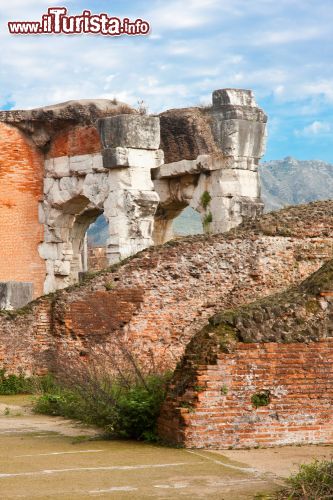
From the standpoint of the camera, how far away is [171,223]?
2480cm

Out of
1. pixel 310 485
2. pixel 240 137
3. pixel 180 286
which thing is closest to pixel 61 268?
pixel 240 137

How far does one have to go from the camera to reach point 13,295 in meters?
17.6

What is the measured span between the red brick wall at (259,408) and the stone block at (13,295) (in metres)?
9.09

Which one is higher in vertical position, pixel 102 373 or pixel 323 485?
pixel 102 373

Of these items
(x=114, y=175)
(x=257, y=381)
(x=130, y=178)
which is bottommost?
(x=257, y=381)

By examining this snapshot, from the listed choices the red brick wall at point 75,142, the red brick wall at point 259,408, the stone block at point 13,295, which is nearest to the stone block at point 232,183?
the red brick wall at point 75,142

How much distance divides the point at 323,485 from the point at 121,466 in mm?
1925

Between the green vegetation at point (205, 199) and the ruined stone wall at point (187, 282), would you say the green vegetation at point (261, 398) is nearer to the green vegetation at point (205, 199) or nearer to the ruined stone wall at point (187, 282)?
the ruined stone wall at point (187, 282)

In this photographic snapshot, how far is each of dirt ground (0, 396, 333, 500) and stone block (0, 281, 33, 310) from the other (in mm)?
7946

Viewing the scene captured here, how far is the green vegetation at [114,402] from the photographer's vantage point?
30.3 ft

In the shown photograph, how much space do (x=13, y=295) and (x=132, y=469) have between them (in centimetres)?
1035

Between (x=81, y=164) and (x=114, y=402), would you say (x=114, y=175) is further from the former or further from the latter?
(x=114, y=402)

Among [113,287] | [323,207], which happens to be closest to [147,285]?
[113,287]

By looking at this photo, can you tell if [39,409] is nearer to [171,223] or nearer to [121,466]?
[121,466]
